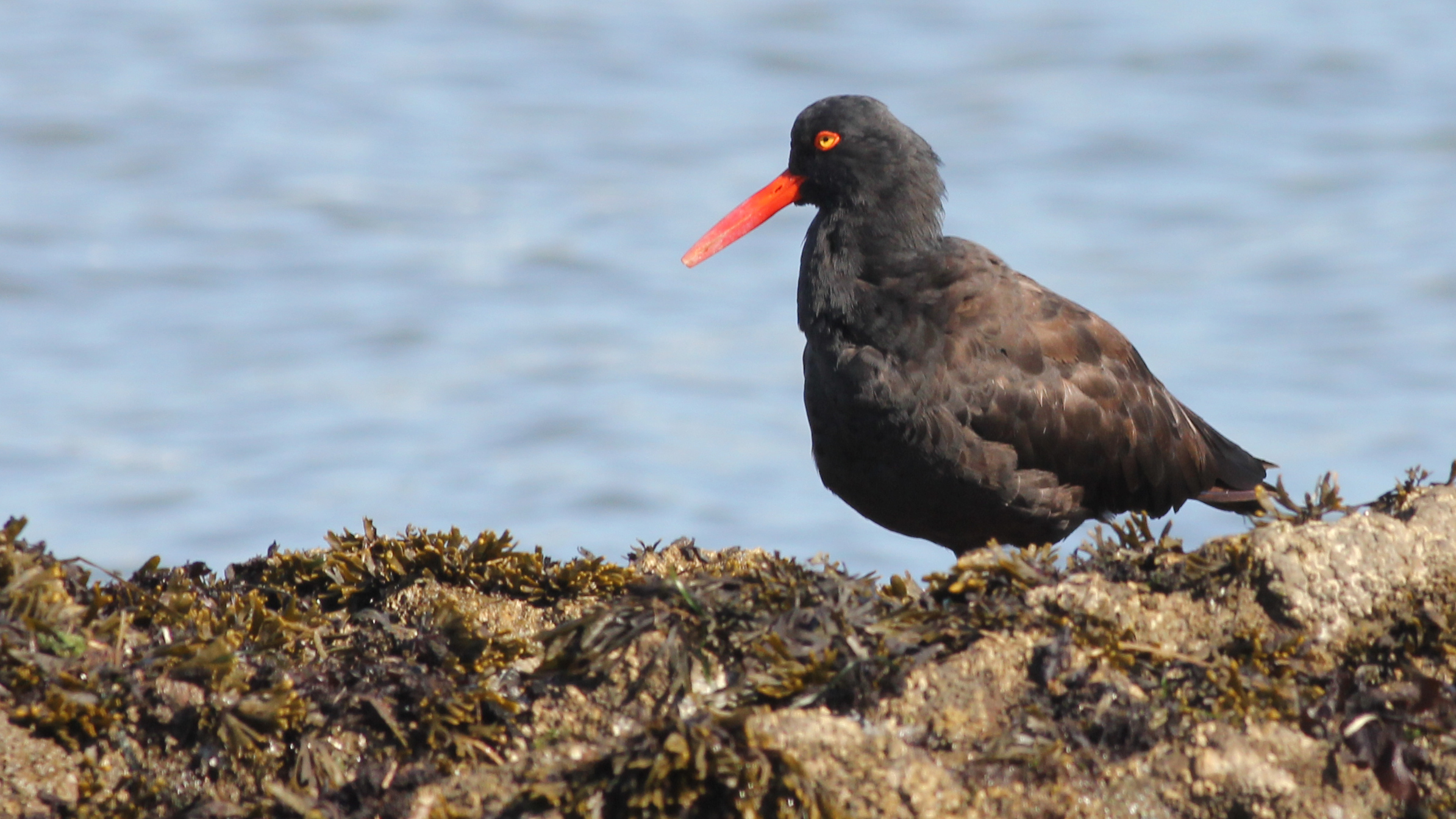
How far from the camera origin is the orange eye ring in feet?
19.6

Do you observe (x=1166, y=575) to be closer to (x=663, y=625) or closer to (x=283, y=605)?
(x=663, y=625)

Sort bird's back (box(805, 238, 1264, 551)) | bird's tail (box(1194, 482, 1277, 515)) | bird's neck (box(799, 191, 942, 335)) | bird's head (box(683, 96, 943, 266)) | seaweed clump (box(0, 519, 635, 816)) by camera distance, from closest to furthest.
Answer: seaweed clump (box(0, 519, 635, 816)) → bird's back (box(805, 238, 1264, 551)) → bird's neck (box(799, 191, 942, 335)) → bird's head (box(683, 96, 943, 266)) → bird's tail (box(1194, 482, 1277, 515))

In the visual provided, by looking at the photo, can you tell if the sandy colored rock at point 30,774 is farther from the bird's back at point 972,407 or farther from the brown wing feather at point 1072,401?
the brown wing feather at point 1072,401

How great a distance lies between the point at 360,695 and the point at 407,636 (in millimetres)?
302

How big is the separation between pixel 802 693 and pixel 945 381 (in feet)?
7.36

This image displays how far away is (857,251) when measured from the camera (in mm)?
5762

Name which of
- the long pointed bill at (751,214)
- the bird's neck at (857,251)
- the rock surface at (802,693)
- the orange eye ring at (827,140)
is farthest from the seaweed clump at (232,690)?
the orange eye ring at (827,140)

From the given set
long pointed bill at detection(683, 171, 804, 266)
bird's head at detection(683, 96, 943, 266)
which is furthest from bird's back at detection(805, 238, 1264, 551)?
long pointed bill at detection(683, 171, 804, 266)

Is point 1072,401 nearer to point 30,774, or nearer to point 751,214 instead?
point 751,214

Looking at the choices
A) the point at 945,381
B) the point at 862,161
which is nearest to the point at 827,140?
the point at 862,161

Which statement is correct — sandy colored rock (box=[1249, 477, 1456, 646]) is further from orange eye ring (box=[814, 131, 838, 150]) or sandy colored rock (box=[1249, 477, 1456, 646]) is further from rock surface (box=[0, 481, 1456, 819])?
orange eye ring (box=[814, 131, 838, 150])

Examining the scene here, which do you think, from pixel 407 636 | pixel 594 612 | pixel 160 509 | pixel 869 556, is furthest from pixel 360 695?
pixel 160 509

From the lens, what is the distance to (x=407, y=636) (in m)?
3.68

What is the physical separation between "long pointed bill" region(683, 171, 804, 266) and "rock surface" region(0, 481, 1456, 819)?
2.65 metres
